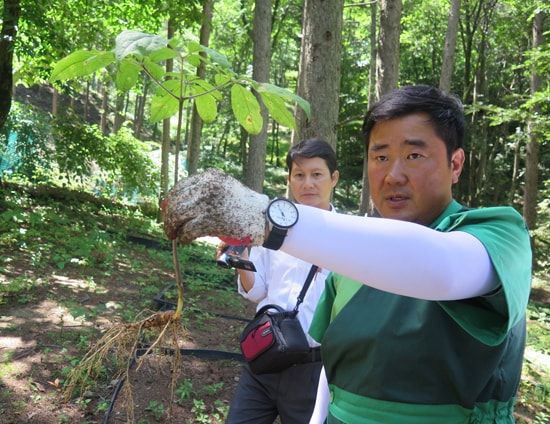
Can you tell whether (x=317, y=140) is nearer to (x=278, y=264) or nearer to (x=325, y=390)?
(x=278, y=264)

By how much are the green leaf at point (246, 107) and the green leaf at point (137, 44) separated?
34cm

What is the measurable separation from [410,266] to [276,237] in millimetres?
250

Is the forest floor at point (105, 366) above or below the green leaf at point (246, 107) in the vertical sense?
below

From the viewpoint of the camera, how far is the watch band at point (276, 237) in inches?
34.0

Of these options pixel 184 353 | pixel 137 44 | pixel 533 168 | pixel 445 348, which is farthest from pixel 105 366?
pixel 533 168

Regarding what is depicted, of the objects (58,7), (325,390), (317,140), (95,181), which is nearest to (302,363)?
(325,390)

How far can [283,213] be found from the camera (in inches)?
34.9

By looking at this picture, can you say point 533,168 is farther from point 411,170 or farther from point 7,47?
point 411,170

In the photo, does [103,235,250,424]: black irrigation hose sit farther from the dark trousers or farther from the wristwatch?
the wristwatch

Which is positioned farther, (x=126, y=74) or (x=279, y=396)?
(x=279, y=396)

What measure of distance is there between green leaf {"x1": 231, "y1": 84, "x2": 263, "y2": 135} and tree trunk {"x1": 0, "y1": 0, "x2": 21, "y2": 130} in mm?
5818

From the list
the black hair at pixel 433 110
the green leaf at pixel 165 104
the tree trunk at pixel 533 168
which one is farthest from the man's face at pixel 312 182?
the tree trunk at pixel 533 168

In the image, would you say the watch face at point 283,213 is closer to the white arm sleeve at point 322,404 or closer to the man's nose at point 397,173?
the man's nose at point 397,173

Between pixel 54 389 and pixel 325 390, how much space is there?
7.90 feet
